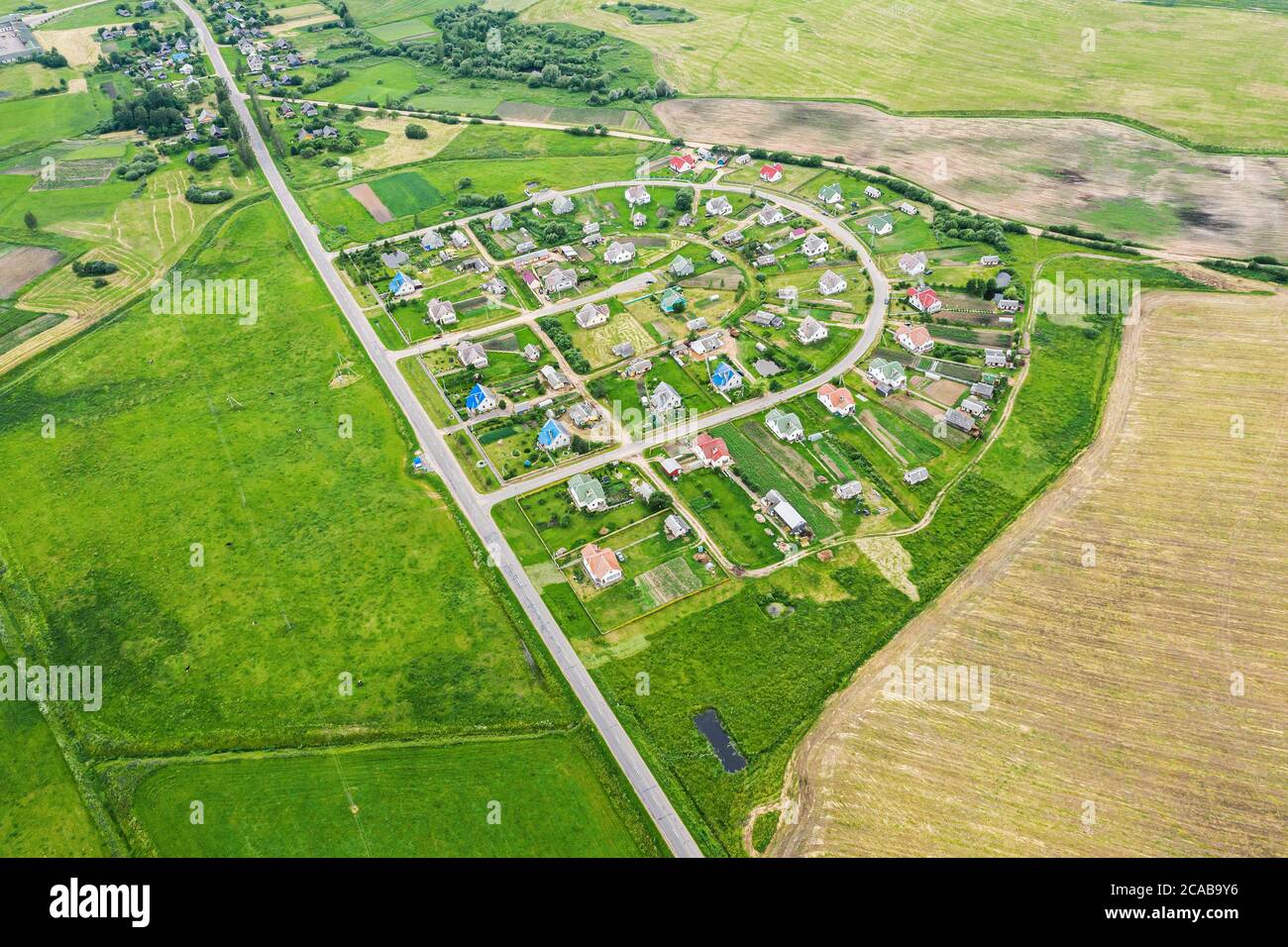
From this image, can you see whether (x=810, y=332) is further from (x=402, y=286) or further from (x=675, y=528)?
(x=402, y=286)

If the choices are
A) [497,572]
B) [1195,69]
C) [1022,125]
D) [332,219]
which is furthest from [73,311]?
[1195,69]

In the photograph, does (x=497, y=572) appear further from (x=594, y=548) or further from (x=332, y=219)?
(x=332, y=219)

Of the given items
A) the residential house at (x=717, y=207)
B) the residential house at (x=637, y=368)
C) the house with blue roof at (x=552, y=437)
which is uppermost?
the residential house at (x=717, y=207)

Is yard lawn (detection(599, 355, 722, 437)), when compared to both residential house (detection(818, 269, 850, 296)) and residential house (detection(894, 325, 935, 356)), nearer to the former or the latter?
residential house (detection(818, 269, 850, 296))

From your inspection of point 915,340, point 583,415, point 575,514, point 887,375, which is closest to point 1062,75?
point 915,340

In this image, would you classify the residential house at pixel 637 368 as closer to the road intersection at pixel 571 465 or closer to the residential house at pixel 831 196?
the road intersection at pixel 571 465

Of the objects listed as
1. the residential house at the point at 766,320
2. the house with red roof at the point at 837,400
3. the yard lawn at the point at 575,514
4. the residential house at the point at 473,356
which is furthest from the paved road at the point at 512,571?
the residential house at the point at 766,320
